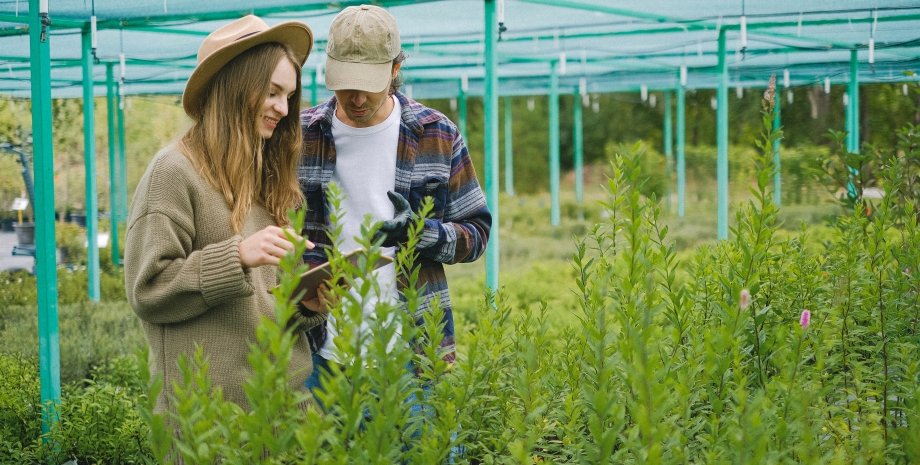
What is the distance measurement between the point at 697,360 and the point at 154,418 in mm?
1209

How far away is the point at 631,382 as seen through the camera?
1878 millimetres

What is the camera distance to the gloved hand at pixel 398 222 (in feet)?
8.62

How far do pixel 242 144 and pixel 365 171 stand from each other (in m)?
0.50

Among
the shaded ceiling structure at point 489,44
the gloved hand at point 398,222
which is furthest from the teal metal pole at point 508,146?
the gloved hand at point 398,222

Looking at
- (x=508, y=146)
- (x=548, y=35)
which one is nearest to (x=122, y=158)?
(x=548, y=35)

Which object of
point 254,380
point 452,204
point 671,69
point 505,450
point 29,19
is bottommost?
point 505,450

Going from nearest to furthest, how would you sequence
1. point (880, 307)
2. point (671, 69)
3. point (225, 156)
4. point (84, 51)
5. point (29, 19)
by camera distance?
point (225, 156), point (880, 307), point (29, 19), point (84, 51), point (671, 69)

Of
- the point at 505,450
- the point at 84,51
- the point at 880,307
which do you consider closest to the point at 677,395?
the point at 505,450

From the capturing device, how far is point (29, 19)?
4691 mm

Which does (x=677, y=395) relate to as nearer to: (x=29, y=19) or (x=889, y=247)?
(x=889, y=247)

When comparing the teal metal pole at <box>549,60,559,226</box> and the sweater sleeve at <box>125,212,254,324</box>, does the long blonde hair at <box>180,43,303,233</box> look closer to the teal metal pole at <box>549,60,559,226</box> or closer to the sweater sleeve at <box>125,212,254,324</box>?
the sweater sleeve at <box>125,212,254,324</box>

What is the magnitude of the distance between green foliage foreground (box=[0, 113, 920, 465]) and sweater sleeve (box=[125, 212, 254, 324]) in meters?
0.21

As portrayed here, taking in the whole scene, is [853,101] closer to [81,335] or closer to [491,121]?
[491,121]

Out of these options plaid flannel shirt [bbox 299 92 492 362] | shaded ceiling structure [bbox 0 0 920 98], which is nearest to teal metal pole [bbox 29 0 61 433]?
shaded ceiling structure [bbox 0 0 920 98]
